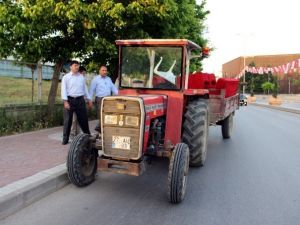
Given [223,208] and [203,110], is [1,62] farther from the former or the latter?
[223,208]

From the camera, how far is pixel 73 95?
8750mm

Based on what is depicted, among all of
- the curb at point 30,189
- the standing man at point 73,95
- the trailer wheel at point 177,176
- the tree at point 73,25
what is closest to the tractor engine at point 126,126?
the trailer wheel at point 177,176

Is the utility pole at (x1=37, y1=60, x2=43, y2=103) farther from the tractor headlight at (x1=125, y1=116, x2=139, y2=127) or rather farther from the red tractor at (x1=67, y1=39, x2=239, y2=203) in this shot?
the tractor headlight at (x1=125, y1=116, x2=139, y2=127)

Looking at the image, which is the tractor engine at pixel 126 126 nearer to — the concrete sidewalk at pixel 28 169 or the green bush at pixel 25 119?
the concrete sidewalk at pixel 28 169

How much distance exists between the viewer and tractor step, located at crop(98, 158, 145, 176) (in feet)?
19.0

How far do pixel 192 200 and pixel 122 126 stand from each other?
4.86 feet

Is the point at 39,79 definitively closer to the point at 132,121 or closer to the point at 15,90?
the point at 15,90

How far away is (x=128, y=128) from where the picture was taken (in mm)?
5922

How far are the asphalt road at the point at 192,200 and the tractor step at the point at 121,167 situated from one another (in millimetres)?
412

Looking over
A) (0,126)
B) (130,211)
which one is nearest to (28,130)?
(0,126)

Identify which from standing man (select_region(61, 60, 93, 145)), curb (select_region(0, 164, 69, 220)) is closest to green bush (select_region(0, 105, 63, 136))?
standing man (select_region(61, 60, 93, 145))

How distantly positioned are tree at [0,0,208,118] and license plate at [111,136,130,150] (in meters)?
4.62

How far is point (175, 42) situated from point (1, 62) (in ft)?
20.0

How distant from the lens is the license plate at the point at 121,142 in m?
5.94
